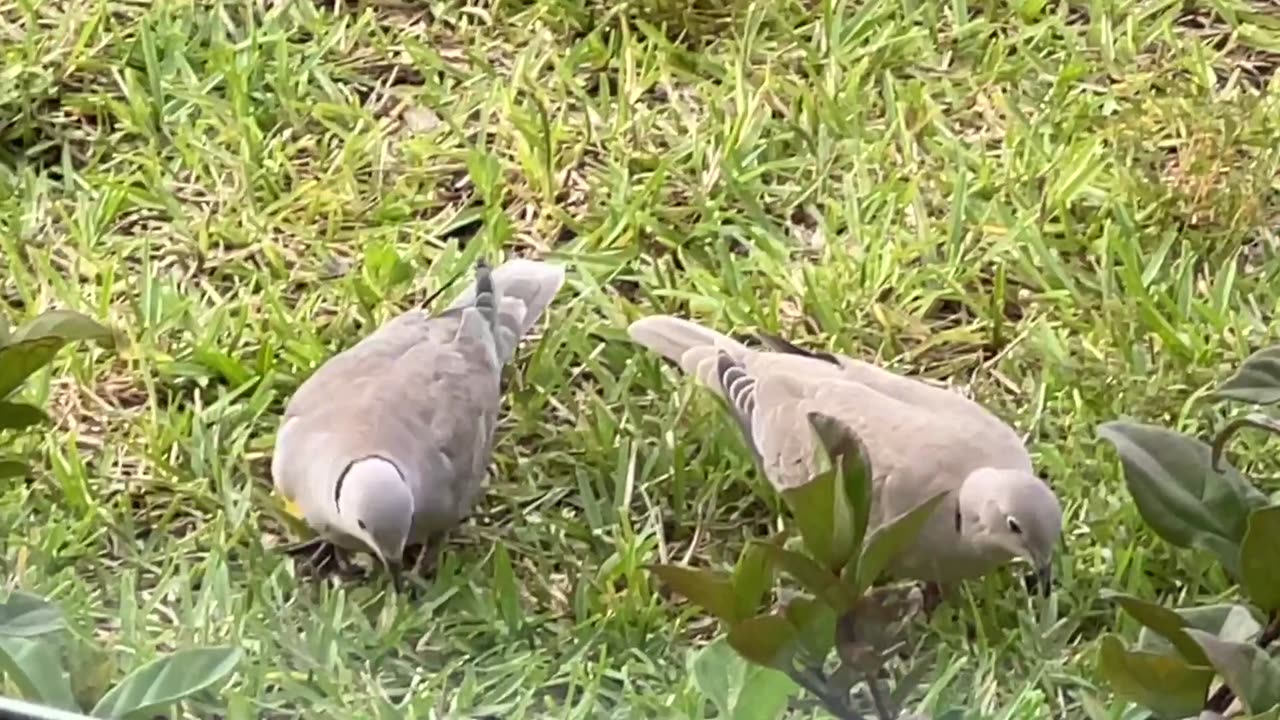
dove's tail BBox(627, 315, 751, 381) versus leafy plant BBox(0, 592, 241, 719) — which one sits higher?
leafy plant BBox(0, 592, 241, 719)

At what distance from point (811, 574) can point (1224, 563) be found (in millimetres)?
239

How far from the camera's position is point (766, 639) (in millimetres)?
804

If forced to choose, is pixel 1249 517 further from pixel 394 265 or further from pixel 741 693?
pixel 394 265

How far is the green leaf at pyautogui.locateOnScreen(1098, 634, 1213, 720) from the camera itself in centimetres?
79

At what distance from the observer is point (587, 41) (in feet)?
7.35

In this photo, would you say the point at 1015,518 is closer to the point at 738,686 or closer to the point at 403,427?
the point at 738,686

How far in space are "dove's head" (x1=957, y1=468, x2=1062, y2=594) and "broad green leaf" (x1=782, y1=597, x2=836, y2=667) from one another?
0.76m

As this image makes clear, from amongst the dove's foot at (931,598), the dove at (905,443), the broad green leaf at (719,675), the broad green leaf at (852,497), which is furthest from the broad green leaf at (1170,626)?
the dove's foot at (931,598)

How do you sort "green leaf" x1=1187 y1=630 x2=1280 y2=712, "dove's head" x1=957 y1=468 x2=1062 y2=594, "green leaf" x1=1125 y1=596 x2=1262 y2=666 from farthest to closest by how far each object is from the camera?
"dove's head" x1=957 y1=468 x2=1062 y2=594
"green leaf" x1=1125 y1=596 x2=1262 y2=666
"green leaf" x1=1187 y1=630 x2=1280 y2=712

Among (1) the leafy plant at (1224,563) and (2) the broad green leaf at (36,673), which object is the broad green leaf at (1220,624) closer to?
(1) the leafy plant at (1224,563)

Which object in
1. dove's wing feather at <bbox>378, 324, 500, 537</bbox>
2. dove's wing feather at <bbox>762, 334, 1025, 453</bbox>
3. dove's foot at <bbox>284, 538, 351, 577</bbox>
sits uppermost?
dove's wing feather at <bbox>762, 334, 1025, 453</bbox>

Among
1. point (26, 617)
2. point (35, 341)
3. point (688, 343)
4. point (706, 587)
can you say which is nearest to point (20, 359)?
point (35, 341)

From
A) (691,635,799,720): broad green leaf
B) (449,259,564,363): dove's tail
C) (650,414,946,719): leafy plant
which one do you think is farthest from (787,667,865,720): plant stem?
(449,259,564,363): dove's tail

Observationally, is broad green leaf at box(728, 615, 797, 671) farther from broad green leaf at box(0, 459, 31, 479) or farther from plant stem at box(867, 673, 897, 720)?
broad green leaf at box(0, 459, 31, 479)
